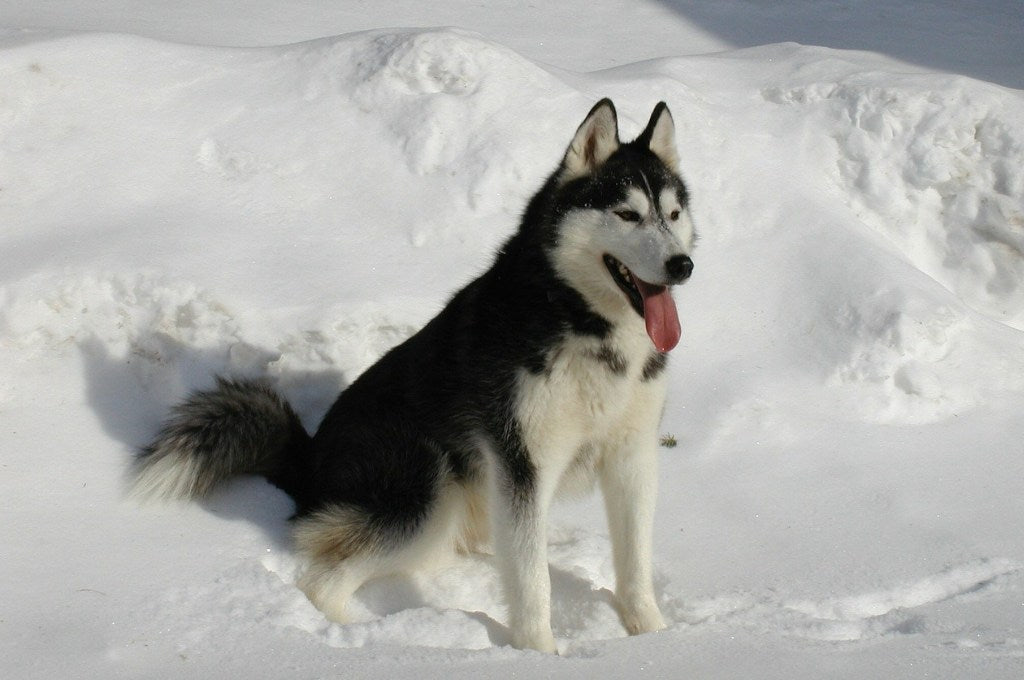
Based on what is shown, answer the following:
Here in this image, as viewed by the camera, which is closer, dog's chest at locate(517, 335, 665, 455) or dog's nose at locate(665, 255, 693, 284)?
dog's nose at locate(665, 255, 693, 284)

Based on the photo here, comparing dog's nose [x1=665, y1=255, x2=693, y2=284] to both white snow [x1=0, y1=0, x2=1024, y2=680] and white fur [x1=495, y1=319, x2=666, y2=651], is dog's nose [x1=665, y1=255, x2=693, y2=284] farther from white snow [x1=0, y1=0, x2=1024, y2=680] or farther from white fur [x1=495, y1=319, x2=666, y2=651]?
white snow [x1=0, y1=0, x2=1024, y2=680]

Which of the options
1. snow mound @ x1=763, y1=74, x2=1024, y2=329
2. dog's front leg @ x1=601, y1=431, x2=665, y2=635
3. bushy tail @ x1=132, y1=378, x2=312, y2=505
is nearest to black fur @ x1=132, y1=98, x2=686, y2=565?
bushy tail @ x1=132, y1=378, x2=312, y2=505

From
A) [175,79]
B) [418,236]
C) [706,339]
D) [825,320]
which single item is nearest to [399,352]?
[418,236]

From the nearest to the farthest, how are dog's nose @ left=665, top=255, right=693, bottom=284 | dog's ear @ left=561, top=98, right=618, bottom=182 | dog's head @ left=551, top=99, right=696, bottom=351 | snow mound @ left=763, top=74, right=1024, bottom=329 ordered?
dog's nose @ left=665, top=255, right=693, bottom=284, dog's head @ left=551, top=99, right=696, bottom=351, dog's ear @ left=561, top=98, right=618, bottom=182, snow mound @ left=763, top=74, right=1024, bottom=329

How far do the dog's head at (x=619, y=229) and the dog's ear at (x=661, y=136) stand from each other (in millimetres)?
123

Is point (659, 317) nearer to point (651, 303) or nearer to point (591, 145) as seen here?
point (651, 303)

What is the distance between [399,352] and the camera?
384 cm

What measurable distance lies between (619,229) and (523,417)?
68cm

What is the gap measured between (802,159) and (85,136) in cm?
406

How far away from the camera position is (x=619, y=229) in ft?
10.9

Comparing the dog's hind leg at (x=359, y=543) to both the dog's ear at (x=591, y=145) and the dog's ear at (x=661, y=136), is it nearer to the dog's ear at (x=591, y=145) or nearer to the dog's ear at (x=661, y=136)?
the dog's ear at (x=591, y=145)

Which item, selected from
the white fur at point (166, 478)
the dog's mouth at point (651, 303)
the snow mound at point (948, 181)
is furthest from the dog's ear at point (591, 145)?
the snow mound at point (948, 181)

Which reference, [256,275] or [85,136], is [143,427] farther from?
[85,136]

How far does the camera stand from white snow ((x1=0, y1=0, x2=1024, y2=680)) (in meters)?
3.17
